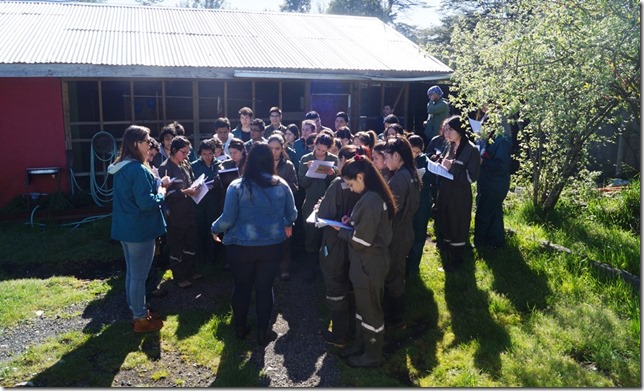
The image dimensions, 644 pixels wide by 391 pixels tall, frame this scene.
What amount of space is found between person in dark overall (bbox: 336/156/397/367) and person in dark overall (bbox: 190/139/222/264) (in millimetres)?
2574

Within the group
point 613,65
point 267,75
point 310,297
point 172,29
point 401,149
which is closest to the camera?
point 401,149

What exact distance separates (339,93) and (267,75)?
107 inches

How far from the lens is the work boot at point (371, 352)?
4.72 m

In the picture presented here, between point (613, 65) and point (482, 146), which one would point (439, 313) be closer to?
point (482, 146)

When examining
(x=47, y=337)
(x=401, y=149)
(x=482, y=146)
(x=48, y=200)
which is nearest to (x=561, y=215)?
(x=482, y=146)

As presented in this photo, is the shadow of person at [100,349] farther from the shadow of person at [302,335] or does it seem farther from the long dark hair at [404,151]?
the long dark hair at [404,151]

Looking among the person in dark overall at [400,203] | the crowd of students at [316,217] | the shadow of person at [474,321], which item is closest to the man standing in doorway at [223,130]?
the crowd of students at [316,217]

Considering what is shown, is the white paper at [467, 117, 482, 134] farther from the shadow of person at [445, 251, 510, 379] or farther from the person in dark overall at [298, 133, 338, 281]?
the person in dark overall at [298, 133, 338, 281]

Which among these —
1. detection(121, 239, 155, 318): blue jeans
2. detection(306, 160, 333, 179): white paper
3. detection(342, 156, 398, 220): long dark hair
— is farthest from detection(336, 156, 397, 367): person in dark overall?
detection(121, 239, 155, 318): blue jeans

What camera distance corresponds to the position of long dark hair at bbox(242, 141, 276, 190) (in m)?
4.85

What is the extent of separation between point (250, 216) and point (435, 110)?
229 inches

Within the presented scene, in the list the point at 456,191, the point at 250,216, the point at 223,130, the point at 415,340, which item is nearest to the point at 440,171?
the point at 456,191

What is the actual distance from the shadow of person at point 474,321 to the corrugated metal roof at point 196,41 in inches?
213

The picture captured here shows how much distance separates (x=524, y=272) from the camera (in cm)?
660
